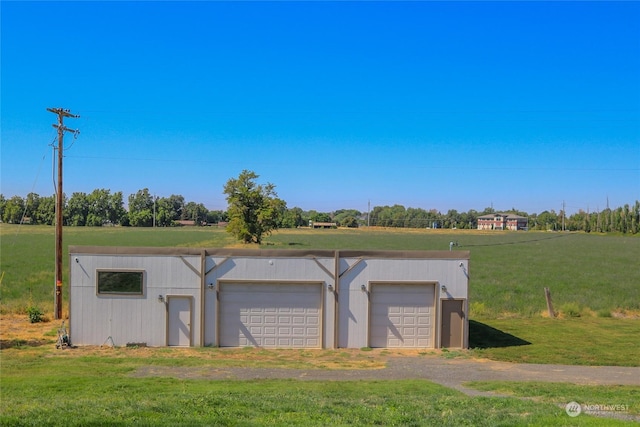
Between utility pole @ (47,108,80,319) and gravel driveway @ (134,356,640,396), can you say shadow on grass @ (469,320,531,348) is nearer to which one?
gravel driveway @ (134,356,640,396)

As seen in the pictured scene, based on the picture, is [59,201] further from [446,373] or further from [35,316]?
[446,373]

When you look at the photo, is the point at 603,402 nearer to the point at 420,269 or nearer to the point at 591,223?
the point at 420,269

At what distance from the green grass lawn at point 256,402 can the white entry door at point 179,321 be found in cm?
405

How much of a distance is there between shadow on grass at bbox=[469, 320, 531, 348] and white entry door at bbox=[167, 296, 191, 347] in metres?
9.82

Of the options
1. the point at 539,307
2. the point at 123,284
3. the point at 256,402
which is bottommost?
the point at 539,307

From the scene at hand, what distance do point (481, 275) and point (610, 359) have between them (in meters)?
25.0

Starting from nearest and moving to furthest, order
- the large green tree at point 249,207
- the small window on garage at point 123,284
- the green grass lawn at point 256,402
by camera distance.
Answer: the green grass lawn at point 256,402 → the small window on garage at point 123,284 → the large green tree at point 249,207

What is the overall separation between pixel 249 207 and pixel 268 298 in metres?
44.5

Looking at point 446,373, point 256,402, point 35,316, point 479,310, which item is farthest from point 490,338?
point 35,316

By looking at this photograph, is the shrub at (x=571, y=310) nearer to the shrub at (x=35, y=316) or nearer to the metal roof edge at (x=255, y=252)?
the metal roof edge at (x=255, y=252)

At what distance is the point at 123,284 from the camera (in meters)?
17.6

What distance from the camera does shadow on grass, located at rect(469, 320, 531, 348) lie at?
18.2 metres

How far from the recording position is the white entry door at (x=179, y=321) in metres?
17.5

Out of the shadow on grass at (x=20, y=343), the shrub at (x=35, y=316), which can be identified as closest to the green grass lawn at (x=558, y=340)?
the shadow on grass at (x=20, y=343)
